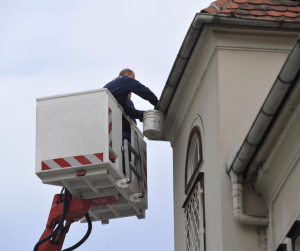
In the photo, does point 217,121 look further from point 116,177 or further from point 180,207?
point 180,207

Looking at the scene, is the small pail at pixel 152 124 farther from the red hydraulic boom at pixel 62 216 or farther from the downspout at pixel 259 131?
the downspout at pixel 259 131

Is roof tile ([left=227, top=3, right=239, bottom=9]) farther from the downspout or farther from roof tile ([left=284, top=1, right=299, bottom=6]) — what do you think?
the downspout

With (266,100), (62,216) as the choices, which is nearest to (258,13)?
(266,100)

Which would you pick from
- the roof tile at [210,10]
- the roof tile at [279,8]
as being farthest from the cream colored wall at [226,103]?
the roof tile at [279,8]

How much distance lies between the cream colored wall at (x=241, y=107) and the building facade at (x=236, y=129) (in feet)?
0.04

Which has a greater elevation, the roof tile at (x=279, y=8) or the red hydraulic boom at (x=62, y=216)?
the roof tile at (x=279, y=8)

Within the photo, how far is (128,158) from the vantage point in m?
9.50

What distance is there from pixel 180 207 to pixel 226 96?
279cm

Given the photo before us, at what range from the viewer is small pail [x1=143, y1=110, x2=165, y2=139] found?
10.5 m

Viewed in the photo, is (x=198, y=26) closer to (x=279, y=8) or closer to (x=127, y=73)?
(x=279, y=8)

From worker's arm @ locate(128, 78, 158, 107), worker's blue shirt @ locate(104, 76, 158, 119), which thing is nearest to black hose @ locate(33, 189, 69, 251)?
worker's blue shirt @ locate(104, 76, 158, 119)

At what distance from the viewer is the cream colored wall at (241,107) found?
24.8ft

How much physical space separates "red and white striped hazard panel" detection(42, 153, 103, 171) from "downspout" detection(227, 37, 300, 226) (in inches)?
73.8

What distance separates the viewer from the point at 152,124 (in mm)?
10477
